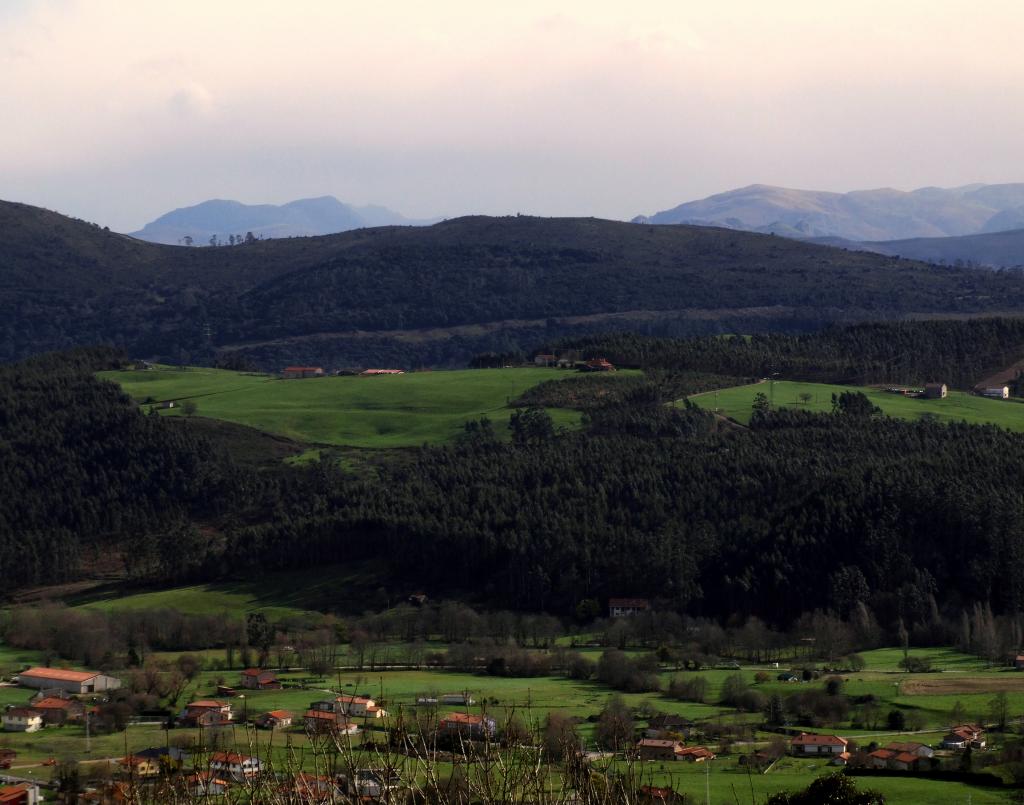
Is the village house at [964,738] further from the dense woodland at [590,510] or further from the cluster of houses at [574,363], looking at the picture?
the cluster of houses at [574,363]

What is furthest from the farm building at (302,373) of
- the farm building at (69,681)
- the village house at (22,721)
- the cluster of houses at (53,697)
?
the village house at (22,721)

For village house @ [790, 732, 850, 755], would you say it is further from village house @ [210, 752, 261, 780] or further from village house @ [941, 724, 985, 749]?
village house @ [210, 752, 261, 780]

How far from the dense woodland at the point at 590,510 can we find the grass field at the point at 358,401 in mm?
5541

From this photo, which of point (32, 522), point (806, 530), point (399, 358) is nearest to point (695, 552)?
point (806, 530)

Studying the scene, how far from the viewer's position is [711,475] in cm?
8656

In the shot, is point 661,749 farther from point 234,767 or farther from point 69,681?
point 69,681

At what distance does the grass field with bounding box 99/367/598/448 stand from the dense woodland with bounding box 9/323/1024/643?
5.54m

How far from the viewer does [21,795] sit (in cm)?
3894

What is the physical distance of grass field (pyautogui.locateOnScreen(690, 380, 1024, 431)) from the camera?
4038 inches

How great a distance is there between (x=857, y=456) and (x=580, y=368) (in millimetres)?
37512

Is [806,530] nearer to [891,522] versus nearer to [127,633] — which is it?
[891,522]

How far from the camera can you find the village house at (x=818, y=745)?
45312 mm

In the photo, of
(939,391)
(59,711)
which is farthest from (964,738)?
(939,391)

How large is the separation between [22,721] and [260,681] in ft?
27.6
